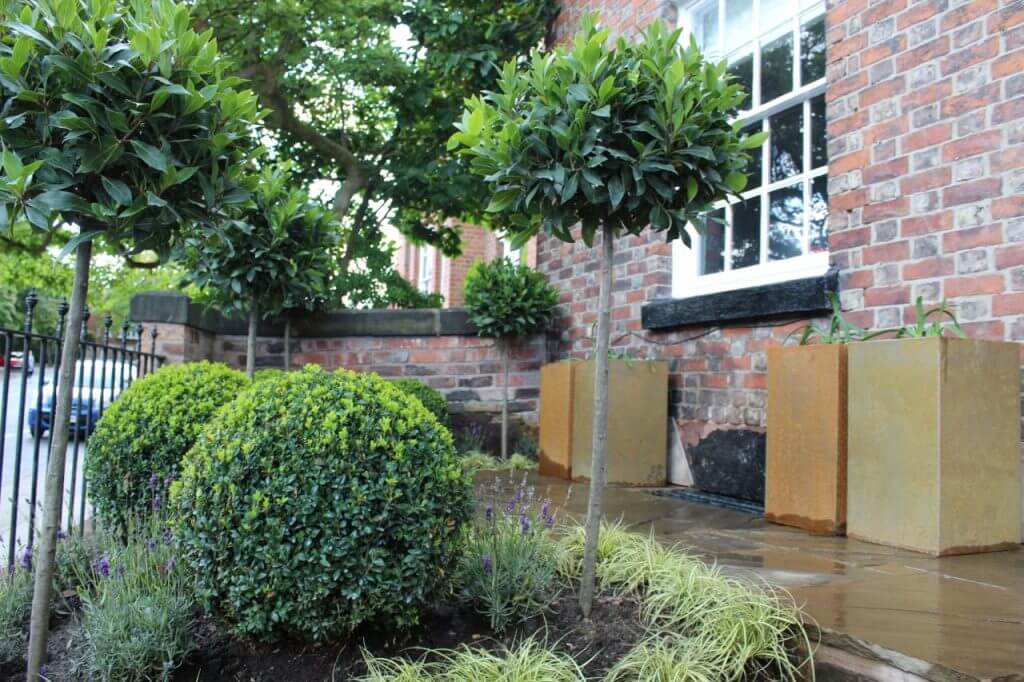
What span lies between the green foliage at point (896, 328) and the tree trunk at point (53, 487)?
10.5 feet

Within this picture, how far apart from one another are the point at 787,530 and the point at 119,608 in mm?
2898

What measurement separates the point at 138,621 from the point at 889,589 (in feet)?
7.92

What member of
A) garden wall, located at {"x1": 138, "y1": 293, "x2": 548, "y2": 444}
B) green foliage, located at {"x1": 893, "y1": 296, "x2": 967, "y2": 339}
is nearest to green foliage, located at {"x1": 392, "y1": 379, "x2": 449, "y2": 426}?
garden wall, located at {"x1": 138, "y1": 293, "x2": 548, "y2": 444}

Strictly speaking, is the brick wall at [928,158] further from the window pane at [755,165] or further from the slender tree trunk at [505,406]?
the slender tree trunk at [505,406]

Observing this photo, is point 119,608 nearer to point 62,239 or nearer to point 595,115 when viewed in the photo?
point 595,115

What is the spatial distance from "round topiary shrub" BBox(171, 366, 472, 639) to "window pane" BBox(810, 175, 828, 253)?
10.1 ft

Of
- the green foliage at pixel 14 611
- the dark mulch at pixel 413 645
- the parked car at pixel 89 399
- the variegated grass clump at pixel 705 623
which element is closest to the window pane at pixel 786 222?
the variegated grass clump at pixel 705 623

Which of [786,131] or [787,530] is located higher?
[786,131]

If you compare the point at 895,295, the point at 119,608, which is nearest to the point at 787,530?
the point at 895,295

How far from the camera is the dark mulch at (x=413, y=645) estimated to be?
227 centimetres

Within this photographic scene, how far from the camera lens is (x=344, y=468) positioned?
2230 millimetres

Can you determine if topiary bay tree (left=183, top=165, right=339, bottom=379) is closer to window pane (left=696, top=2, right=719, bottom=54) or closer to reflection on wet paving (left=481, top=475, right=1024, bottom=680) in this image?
reflection on wet paving (left=481, top=475, right=1024, bottom=680)

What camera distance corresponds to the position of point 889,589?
250cm

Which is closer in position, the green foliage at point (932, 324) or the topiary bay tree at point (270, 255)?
the green foliage at point (932, 324)
